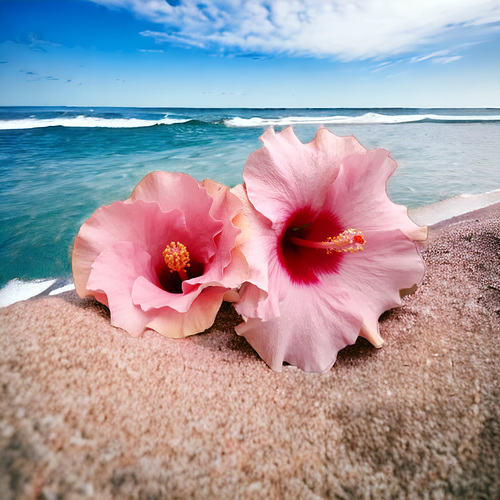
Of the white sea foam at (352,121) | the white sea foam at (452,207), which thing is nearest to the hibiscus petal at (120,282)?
the white sea foam at (452,207)

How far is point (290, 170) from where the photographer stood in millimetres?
644

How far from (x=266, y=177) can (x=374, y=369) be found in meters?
0.38

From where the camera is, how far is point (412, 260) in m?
0.61

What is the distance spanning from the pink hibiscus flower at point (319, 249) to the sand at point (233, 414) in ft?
0.21

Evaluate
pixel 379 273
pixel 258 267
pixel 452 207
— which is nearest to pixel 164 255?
pixel 258 267

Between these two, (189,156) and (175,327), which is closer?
(175,327)

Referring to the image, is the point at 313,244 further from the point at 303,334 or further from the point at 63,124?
the point at 63,124

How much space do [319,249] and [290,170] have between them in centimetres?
17

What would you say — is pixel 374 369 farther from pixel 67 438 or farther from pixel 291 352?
pixel 67 438

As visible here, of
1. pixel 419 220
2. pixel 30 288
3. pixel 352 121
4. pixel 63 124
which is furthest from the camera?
pixel 352 121

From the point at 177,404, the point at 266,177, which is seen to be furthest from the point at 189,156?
the point at 177,404

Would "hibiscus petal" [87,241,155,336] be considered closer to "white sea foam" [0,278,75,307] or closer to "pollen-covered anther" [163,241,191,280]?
"pollen-covered anther" [163,241,191,280]

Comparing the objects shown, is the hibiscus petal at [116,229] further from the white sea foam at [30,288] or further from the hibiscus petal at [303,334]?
the white sea foam at [30,288]

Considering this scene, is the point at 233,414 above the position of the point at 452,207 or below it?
above
